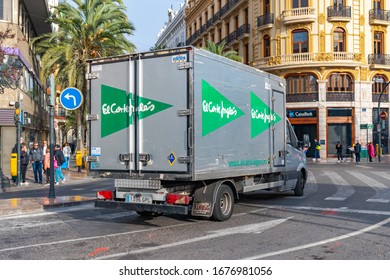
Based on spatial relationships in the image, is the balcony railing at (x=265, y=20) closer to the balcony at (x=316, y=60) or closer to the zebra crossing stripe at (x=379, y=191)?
the balcony at (x=316, y=60)

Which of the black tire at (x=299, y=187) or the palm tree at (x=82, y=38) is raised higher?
the palm tree at (x=82, y=38)

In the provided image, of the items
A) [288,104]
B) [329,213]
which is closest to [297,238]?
[329,213]

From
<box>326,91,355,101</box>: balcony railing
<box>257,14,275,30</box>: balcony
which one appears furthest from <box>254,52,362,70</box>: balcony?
<box>257,14,275,30</box>: balcony

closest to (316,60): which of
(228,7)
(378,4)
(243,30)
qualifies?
(378,4)

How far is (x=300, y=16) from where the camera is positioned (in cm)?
3694

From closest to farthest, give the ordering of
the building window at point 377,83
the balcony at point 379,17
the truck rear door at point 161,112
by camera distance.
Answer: the truck rear door at point 161,112
the balcony at point 379,17
the building window at point 377,83

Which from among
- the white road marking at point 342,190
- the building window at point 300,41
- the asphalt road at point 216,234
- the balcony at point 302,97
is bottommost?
the asphalt road at point 216,234

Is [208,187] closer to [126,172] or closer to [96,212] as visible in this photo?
[126,172]

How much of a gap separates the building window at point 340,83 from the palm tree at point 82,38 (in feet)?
64.5

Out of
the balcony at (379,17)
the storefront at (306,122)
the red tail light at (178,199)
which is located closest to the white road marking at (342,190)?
the red tail light at (178,199)

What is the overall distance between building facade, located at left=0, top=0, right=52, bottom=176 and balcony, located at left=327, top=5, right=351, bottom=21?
75.4ft

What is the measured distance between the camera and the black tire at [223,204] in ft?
27.8

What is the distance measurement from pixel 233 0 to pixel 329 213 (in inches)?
1565

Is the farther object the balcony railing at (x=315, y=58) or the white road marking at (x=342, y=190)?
the balcony railing at (x=315, y=58)
